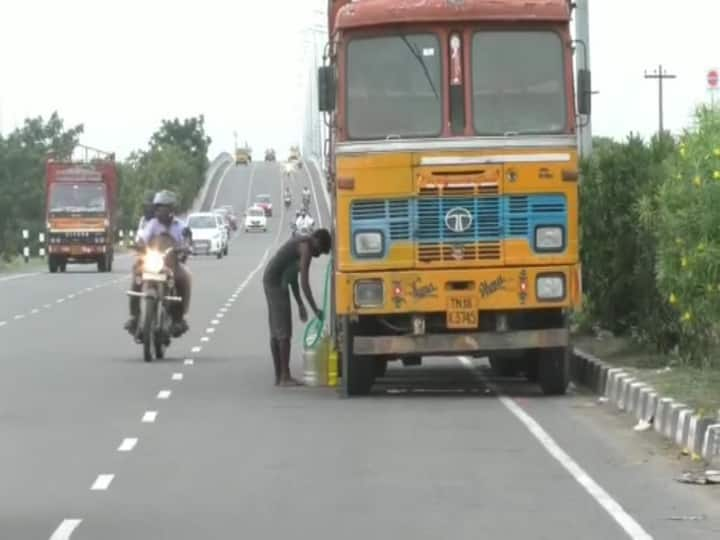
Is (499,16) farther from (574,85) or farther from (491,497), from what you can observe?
(491,497)

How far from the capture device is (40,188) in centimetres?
12625

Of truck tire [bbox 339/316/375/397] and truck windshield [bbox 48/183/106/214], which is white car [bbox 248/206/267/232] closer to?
truck windshield [bbox 48/183/106/214]

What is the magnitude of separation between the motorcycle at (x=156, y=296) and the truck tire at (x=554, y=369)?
6.07 m

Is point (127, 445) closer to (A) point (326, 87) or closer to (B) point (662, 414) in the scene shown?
(B) point (662, 414)

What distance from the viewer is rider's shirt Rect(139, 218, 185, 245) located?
25.5m

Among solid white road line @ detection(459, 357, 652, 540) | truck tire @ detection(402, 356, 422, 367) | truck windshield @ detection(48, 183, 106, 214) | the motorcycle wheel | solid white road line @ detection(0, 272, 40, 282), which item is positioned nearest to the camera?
solid white road line @ detection(459, 357, 652, 540)

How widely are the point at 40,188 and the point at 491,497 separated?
11514cm

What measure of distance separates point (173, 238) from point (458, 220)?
6.72 meters

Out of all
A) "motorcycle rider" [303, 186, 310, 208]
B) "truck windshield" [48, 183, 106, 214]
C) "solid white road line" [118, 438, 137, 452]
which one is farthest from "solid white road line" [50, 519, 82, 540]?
"motorcycle rider" [303, 186, 310, 208]

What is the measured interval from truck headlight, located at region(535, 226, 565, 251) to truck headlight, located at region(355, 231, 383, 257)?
1452 mm

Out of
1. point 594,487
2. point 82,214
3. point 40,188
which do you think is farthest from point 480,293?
point 40,188

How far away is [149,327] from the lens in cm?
2516

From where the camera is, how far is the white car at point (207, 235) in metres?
80.9

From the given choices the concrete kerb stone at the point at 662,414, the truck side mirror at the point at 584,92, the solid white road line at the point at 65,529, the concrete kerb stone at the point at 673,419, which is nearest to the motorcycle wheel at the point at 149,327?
the truck side mirror at the point at 584,92
